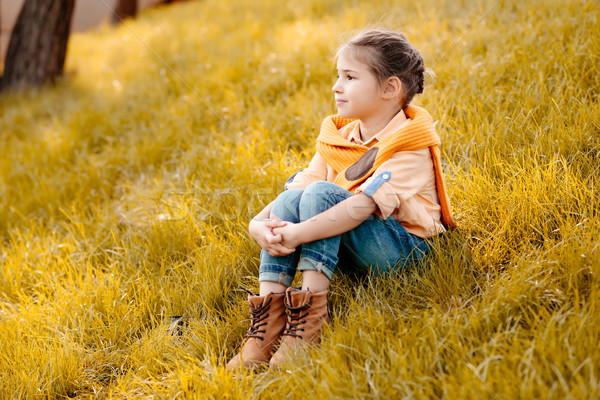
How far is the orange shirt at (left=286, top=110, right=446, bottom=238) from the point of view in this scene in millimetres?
1637

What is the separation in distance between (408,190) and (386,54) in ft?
1.62

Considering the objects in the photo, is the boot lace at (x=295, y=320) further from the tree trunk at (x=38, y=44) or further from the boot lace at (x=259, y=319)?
the tree trunk at (x=38, y=44)

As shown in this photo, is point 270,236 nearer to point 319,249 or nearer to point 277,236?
point 277,236

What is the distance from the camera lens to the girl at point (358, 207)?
1640 millimetres

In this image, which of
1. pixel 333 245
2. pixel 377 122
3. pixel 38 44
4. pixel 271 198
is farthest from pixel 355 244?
pixel 38 44

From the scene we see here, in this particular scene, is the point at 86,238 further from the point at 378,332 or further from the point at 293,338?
the point at 378,332

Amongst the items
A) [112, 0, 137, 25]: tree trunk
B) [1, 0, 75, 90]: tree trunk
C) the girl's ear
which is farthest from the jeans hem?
[112, 0, 137, 25]: tree trunk

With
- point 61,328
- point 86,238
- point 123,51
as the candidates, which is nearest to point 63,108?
point 123,51

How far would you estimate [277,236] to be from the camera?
5.48 ft

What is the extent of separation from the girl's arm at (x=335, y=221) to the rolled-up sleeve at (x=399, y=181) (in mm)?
36

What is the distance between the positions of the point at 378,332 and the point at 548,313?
1.52 ft

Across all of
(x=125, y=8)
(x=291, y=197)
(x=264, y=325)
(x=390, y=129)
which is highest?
(x=125, y=8)

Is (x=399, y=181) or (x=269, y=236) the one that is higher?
(x=399, y=181)

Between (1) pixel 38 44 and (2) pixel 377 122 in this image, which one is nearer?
(2) pixel 377 122
